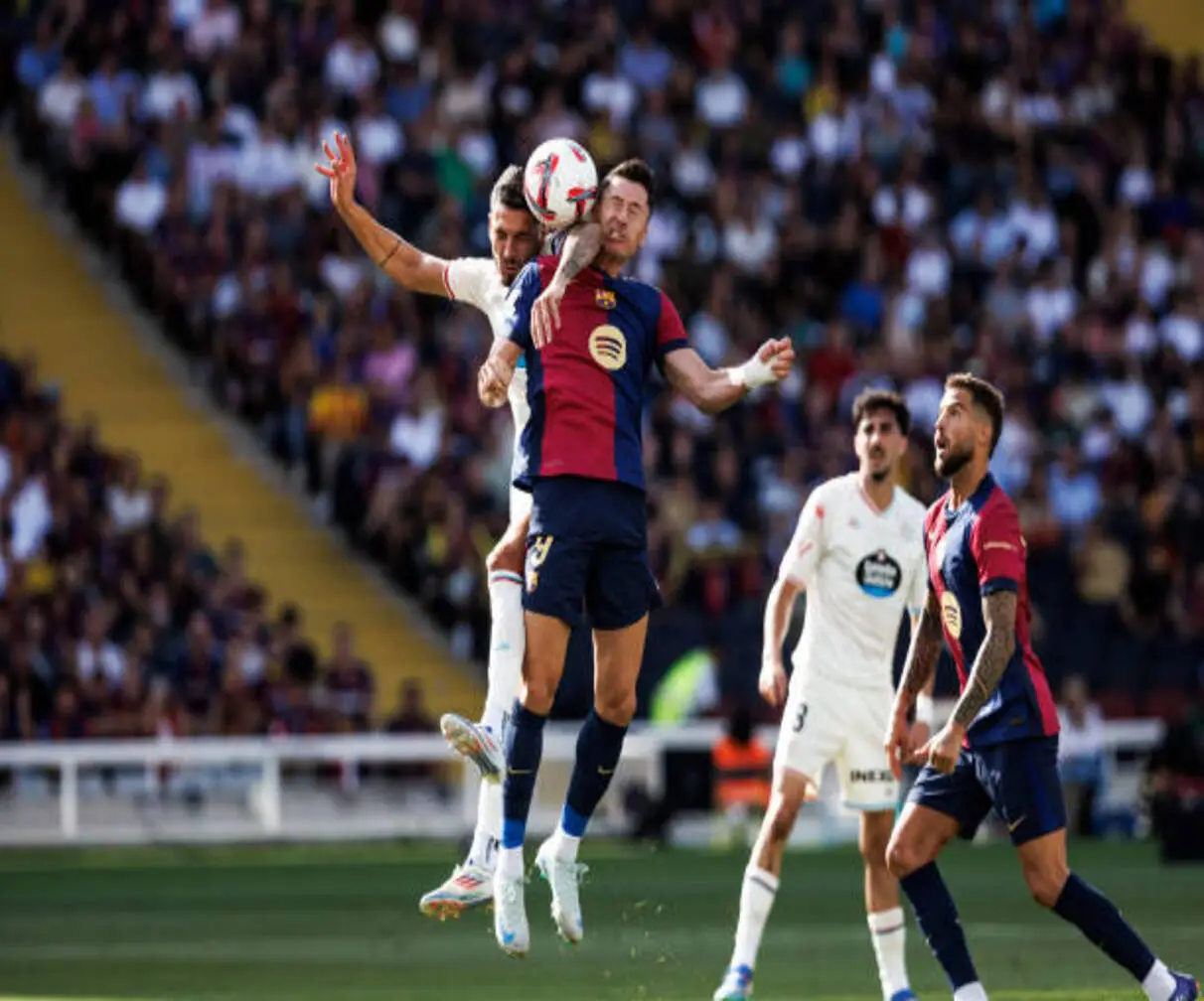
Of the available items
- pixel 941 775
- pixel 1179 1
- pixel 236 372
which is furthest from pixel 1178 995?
pixel 1179 1

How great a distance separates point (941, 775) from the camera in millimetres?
11891

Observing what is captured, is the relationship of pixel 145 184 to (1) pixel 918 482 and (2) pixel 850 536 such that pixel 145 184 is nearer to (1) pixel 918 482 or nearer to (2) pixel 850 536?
(1) pixel 918 482

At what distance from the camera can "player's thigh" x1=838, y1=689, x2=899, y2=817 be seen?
13.8 m

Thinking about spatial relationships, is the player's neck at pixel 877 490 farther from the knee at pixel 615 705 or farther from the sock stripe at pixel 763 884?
the knee at pixel 615 705

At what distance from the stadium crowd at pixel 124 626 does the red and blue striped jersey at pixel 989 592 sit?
44.7ft

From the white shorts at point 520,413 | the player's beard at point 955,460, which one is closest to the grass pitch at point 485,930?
the white shorts at point 520,413

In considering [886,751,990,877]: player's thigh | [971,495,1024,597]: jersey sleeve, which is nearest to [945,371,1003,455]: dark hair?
[971,495,1024,597]: jersey sleeve

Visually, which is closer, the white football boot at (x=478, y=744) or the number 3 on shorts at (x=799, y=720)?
the white football boot at (x=478, y=744)

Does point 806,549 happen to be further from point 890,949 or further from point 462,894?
point 462,894

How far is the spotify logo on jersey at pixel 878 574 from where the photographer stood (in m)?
14.0

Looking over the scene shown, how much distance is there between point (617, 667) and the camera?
12164 mm

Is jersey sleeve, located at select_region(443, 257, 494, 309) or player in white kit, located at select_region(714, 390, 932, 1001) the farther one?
player in white kit, located at select_region(714, 390, 932, 1001)

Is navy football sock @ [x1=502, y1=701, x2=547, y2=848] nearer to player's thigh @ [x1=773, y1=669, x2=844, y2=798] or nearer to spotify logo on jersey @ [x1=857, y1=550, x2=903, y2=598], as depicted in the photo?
player's thigh @ [x1=773, y1=669, x2=844, y2=798]

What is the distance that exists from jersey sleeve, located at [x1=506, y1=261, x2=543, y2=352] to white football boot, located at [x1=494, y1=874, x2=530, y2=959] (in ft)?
7.69
